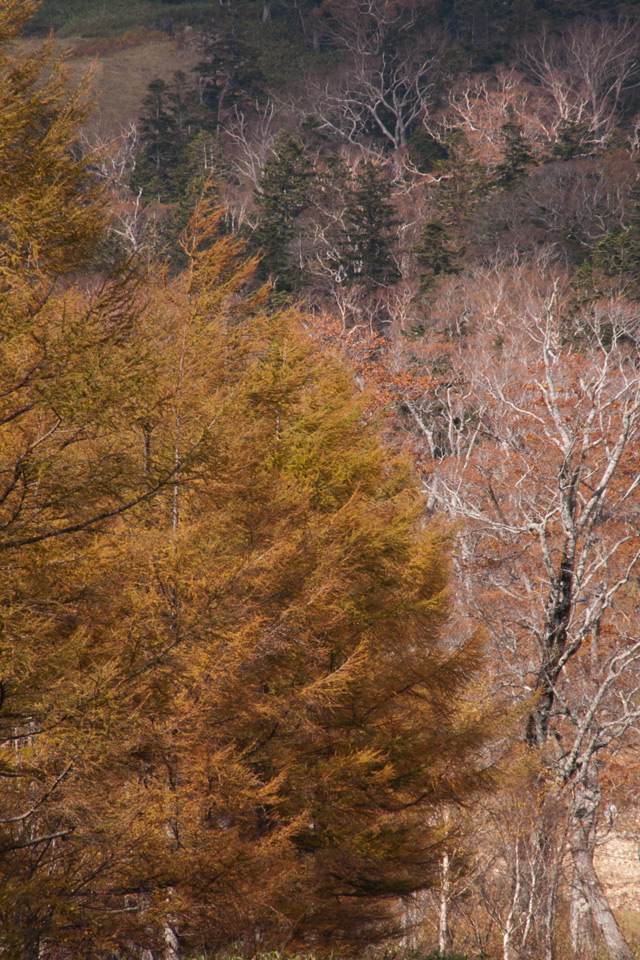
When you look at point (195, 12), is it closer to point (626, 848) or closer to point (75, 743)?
point (626, 848)

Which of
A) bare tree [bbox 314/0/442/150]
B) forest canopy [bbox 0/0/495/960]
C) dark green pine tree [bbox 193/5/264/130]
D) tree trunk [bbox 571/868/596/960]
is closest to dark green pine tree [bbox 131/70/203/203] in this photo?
dark green pine tree [bbox 193/5/264/130]

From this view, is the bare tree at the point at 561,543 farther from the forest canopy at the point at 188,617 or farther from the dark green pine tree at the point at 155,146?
the dark green pine tree at the point at 155,146

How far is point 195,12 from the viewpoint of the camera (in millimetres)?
86500

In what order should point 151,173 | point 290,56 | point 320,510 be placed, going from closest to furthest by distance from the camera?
point 320,510 → point 151,173 → point 290,56

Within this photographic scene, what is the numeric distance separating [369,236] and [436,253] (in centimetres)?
333

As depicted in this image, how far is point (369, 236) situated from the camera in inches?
1474

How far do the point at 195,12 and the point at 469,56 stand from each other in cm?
3408

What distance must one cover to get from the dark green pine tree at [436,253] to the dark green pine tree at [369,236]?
1.40m

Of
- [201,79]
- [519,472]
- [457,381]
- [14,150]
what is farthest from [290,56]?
[14,150]

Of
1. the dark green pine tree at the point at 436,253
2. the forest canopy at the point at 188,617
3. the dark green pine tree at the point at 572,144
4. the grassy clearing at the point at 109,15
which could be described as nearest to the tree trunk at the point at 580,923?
the forest canopy at the point at 188,617

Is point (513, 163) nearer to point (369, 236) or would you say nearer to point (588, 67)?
point (369, 236)

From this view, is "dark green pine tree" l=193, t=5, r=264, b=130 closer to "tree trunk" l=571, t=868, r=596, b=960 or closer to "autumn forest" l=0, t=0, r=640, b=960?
"autumn forest" l=0, t=0, r=640, b=960

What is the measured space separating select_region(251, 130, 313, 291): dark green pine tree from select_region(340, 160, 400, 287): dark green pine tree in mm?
2509

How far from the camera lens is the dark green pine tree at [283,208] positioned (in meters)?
36.3
